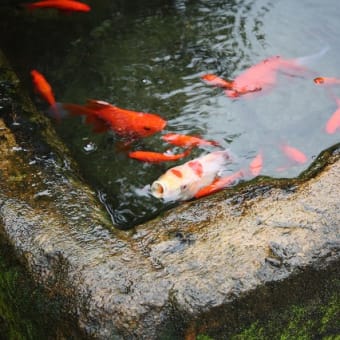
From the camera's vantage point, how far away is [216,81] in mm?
3900

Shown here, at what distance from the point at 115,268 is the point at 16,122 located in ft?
3.82

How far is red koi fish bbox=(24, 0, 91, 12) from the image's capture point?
4.53m

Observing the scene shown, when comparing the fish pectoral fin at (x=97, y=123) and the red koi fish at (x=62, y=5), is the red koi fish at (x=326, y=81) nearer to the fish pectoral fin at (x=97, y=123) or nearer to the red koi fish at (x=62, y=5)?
the fish pectoral fin at (x=97, y=123)

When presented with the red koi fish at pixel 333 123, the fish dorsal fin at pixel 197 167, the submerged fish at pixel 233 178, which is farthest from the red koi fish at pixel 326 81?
the fish dorsal fin at pixel 197 167

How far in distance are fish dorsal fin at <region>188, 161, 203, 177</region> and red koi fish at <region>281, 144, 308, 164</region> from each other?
0.58 metres

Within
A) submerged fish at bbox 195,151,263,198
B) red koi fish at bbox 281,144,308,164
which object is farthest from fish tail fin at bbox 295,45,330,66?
submerged fish at bbox 195,151,263,198

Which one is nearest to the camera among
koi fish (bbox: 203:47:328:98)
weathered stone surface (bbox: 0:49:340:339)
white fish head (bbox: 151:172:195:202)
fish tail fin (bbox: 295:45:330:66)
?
weathered stone surface (bbox: 0:49:340:339)

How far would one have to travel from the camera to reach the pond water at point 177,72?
3289 mm

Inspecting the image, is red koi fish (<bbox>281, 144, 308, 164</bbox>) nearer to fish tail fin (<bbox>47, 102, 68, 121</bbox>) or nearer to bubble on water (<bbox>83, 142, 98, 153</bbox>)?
bubble on water (<bbox>83, 142, 98, 153</bbox>)

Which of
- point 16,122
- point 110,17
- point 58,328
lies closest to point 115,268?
point 58,328

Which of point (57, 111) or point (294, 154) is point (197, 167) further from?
point (57, 111)

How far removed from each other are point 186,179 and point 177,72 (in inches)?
49.3

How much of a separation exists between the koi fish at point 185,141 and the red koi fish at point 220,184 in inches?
11.9

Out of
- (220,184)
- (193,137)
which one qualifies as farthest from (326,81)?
(220,184)
